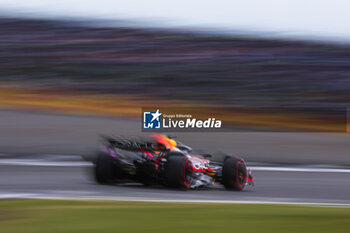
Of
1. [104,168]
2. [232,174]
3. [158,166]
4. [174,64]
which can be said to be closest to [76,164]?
[104,168]

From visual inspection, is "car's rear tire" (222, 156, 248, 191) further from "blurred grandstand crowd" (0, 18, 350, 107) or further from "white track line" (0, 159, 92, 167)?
"blurred grandstand crowd" (0, 18, 350, 107)

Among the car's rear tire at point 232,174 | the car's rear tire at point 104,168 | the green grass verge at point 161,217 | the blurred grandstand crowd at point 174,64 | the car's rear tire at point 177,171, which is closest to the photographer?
the green grass verge at point 161,217

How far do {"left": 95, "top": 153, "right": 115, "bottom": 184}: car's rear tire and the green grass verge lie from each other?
1582 millimetres

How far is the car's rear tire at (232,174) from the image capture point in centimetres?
855

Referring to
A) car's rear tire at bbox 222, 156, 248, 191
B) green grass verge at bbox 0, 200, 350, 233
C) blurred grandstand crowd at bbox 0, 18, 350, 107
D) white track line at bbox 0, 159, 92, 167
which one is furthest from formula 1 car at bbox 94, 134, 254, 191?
blurred grandstand crowd at bbox 0, 18, 350, 107

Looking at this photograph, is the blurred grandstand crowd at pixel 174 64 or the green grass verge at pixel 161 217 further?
the blurred grandstand crowd at pixel 174 64

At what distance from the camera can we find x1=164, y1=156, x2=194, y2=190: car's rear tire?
795cm

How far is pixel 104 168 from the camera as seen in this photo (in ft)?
27.3

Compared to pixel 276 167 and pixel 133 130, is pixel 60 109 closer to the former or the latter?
pixel 133 130

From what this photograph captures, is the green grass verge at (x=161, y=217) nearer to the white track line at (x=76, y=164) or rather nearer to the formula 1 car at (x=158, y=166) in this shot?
the formula 1 car at (x=158, y=166)

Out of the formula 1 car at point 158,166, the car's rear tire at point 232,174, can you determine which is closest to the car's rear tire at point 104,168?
the formula 1 car at point 158,166

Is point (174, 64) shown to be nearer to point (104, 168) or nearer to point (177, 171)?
point (104, 168)

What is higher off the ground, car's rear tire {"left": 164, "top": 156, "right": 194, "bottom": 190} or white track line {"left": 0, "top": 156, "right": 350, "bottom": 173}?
car's rear tire {"left": 164, "top": 156, "right": 194, "bottom": 190}

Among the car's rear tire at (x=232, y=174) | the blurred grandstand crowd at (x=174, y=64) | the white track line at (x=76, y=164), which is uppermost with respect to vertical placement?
the blurred grandstand crowd at (x=174, y=64)
